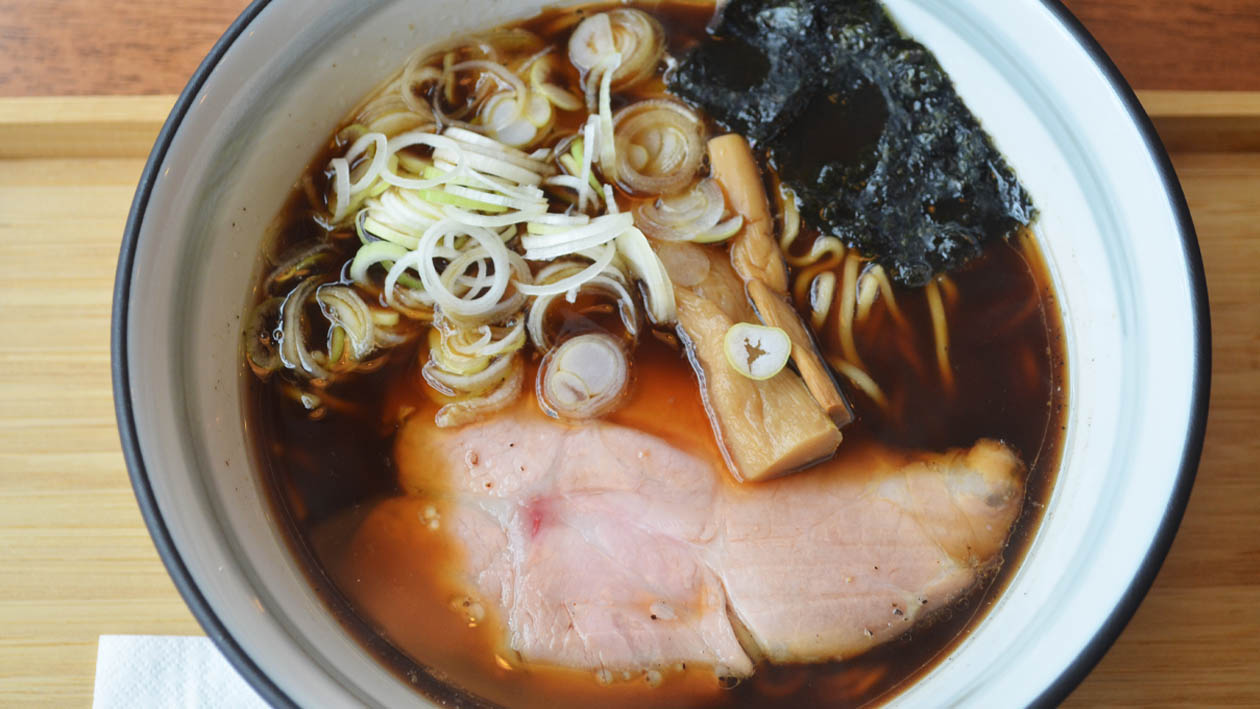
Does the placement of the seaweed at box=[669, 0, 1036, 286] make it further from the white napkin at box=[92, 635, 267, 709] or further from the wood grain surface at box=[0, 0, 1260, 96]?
the white napkin at box=[92, 635, 267, 709]

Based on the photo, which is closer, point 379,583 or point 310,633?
point 310,633

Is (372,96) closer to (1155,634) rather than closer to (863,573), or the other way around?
(863,573)

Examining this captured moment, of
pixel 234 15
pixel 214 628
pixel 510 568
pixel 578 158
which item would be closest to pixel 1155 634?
pixel 510 568

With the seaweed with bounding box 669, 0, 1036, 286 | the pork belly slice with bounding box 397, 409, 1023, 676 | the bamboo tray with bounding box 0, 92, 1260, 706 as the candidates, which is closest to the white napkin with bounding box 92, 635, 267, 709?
the bamboo tray with bounding box 0, 92, 1260, 706

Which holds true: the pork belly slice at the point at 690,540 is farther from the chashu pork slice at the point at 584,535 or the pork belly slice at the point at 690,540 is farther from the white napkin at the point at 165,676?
the white napkin at the point at 165,676

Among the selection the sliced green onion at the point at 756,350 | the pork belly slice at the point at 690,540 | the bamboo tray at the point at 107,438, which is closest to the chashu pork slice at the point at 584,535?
the pork belly slice at the point at 690,540

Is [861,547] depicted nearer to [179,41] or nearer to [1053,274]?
[1053,274]
